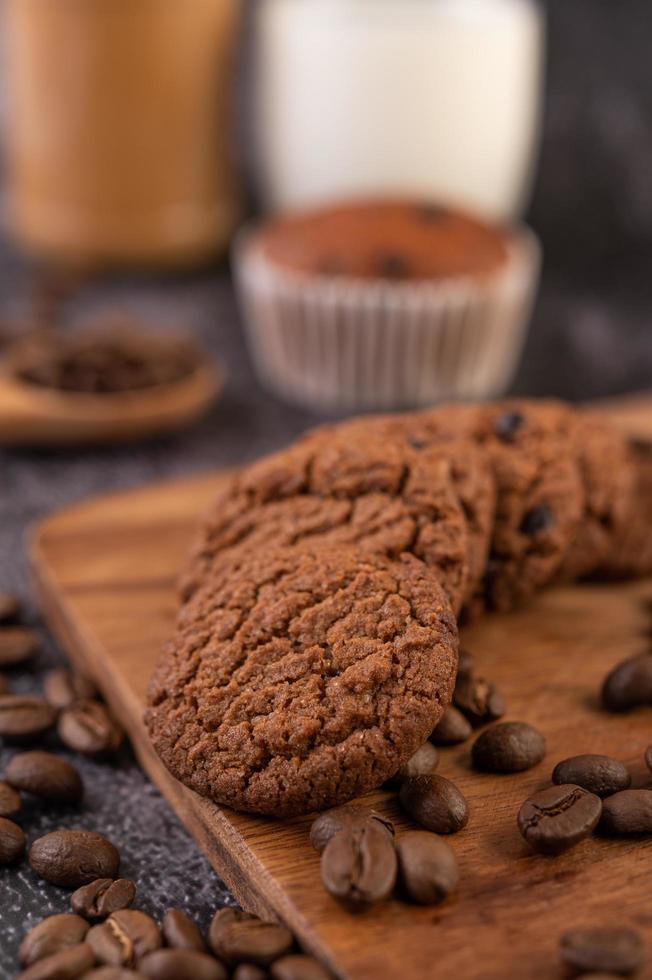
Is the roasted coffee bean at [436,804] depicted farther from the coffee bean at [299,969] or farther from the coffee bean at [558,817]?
the coffee bean at [299,969]

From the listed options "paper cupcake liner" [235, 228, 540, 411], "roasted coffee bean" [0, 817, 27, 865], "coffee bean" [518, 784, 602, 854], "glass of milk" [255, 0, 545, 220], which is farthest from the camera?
"glass of milk" [255, 0, 545, 220]

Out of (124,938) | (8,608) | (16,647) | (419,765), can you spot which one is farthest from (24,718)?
(419,765)

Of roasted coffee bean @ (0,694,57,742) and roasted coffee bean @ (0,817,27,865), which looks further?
roasted coffee bean @ (0,694,57,742)

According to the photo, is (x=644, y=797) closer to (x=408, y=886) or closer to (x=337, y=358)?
(x=408, y=886)

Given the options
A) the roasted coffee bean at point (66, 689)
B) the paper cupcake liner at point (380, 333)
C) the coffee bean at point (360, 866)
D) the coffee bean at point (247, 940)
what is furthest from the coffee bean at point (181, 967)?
the paper cupcake liner at point (380, 333)

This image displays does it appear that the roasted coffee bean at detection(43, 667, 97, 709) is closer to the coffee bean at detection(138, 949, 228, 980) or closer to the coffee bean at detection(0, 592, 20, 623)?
the coffee bean at detection(0, 592, 20, 623)

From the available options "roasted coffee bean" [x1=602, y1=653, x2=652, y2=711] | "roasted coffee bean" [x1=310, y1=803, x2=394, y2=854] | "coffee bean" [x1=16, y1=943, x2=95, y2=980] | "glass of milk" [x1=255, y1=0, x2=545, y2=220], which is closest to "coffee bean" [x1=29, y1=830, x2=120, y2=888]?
"coffee bean" [x1=16, y1=943, x2=95, y2=980]

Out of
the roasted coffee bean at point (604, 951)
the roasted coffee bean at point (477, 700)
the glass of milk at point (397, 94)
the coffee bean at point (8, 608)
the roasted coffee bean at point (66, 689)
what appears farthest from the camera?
the glass of milk at point (397, 94)
